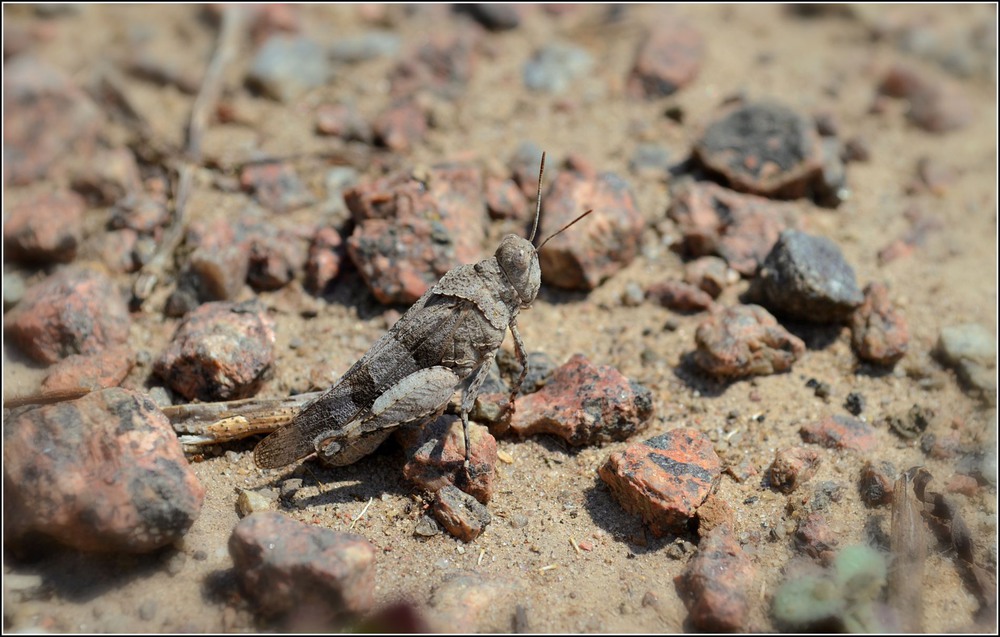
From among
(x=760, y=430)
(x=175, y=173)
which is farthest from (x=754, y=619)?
(x=175, y=173)

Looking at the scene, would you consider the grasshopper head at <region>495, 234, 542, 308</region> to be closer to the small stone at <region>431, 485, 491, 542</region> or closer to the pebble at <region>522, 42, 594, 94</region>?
the small stone at <region>431, 485, 491, 542</region>

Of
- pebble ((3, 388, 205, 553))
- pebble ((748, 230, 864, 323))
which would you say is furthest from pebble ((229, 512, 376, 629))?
pebble ((748, 230, 864, 323))

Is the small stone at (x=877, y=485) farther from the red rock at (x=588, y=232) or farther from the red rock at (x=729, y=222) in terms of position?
the red rock at (x=588, y=232)

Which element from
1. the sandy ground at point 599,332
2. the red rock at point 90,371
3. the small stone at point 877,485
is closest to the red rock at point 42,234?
the sandy ground at point 599,332

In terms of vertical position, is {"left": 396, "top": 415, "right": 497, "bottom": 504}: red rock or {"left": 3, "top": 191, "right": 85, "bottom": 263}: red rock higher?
{"left": 3, "top": 191, "right": 85, "bottom": 263}: red rock

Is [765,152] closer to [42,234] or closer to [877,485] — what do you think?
[877,485]
